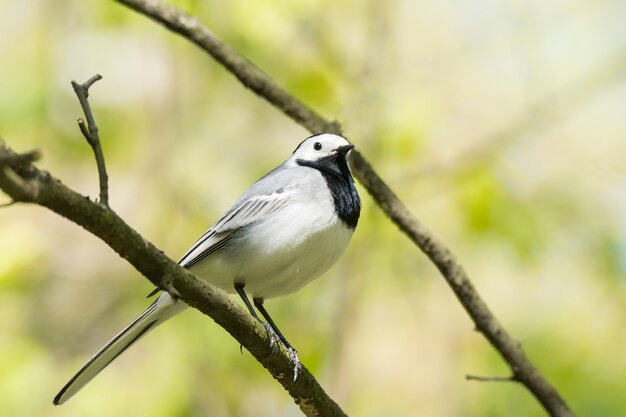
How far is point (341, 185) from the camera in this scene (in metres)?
3.59

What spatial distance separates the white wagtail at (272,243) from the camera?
328 centimetres

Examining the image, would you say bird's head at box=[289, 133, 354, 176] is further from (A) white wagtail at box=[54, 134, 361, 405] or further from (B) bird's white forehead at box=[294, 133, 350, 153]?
(A) white wagtail at box=[54, 134, 361, 405]

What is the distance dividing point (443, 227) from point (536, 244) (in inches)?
Answer: 26.9

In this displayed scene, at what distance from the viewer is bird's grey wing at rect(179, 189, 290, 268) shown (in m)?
3.37

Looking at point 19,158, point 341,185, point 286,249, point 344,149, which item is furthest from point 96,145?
point 344,149

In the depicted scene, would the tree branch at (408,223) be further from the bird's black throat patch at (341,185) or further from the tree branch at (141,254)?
the tree branch at (141,254)

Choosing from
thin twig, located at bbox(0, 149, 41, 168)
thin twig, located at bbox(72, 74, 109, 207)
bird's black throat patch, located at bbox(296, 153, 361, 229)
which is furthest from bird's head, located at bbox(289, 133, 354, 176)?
thin twig, located at bbox(0, 149, 41, 168)

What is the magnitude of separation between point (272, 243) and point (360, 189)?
1.67m

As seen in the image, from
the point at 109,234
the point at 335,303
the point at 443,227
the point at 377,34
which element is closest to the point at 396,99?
the point at 377,34

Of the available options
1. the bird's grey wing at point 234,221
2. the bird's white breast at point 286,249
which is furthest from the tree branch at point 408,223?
the bird's grey wing at point 234,221

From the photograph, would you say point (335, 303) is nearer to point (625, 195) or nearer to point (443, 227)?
point (443, 227)

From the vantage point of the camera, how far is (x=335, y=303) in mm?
4574

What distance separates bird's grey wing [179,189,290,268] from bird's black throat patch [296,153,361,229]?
8.6 inches

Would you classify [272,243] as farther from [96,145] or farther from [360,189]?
[360,189]
